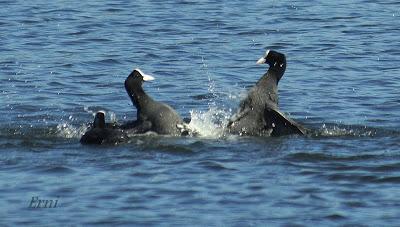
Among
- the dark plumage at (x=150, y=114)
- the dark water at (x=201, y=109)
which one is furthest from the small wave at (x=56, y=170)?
the dark plumage at (x=150, y=114)

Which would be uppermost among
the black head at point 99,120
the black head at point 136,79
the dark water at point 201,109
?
the black head at point 136,79

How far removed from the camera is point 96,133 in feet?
44.8

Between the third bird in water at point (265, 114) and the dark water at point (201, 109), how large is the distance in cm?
25

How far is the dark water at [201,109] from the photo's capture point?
11.3 meters

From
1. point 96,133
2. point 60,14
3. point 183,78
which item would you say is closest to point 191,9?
point 60,14

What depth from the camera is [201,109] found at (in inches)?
648

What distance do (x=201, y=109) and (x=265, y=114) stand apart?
1.79m

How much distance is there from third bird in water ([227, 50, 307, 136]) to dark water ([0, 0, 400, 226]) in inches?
9.9

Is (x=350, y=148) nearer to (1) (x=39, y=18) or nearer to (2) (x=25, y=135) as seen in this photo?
(2) (x=25, y=135)

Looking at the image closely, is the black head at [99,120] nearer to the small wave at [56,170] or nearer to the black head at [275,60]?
the small wave at [56,170]

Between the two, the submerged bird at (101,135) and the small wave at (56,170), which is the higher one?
the submerged bird at (101,135)

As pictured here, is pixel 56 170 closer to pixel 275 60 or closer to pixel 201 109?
pixel 275 60

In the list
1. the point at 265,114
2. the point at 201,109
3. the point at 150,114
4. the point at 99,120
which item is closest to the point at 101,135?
the point at 99,120

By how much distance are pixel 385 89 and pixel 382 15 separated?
718cm
